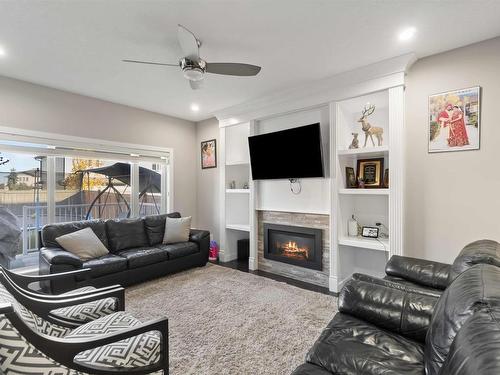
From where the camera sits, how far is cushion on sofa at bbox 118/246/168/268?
141 inches

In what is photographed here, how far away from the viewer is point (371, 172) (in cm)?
344

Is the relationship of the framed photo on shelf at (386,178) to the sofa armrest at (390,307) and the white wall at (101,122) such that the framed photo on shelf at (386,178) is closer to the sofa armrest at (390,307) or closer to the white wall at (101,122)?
the sofa armrest at (390,307)

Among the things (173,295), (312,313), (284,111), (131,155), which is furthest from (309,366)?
(131,155)

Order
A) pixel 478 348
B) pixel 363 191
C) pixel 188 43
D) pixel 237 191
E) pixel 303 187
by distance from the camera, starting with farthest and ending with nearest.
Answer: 1. pixel 237 191
2. pixel 303 187
3. pixel 363 191
4. pixel 188 43
5. pixel 478 348

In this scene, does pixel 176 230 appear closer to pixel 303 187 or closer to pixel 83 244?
pixel 83 244

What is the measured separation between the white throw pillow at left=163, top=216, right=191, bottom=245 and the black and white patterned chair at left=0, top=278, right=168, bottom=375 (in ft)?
7.81

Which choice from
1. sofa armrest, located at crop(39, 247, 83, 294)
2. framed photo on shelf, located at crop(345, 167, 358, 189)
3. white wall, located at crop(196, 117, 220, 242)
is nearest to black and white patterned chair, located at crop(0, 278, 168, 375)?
sofa armrest, located at crop(39, 247, 83, 294)

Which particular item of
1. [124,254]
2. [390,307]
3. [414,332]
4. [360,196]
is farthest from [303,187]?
[124,254]

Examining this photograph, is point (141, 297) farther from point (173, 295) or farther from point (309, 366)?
point (309, 366)

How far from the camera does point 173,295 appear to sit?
10.8ft

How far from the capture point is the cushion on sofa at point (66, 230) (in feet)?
11.2

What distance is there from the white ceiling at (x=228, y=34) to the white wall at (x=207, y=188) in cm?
186

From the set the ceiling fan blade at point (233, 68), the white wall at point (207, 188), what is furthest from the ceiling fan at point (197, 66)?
the white wall at point (207, 188)

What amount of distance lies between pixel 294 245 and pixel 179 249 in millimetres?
1743
